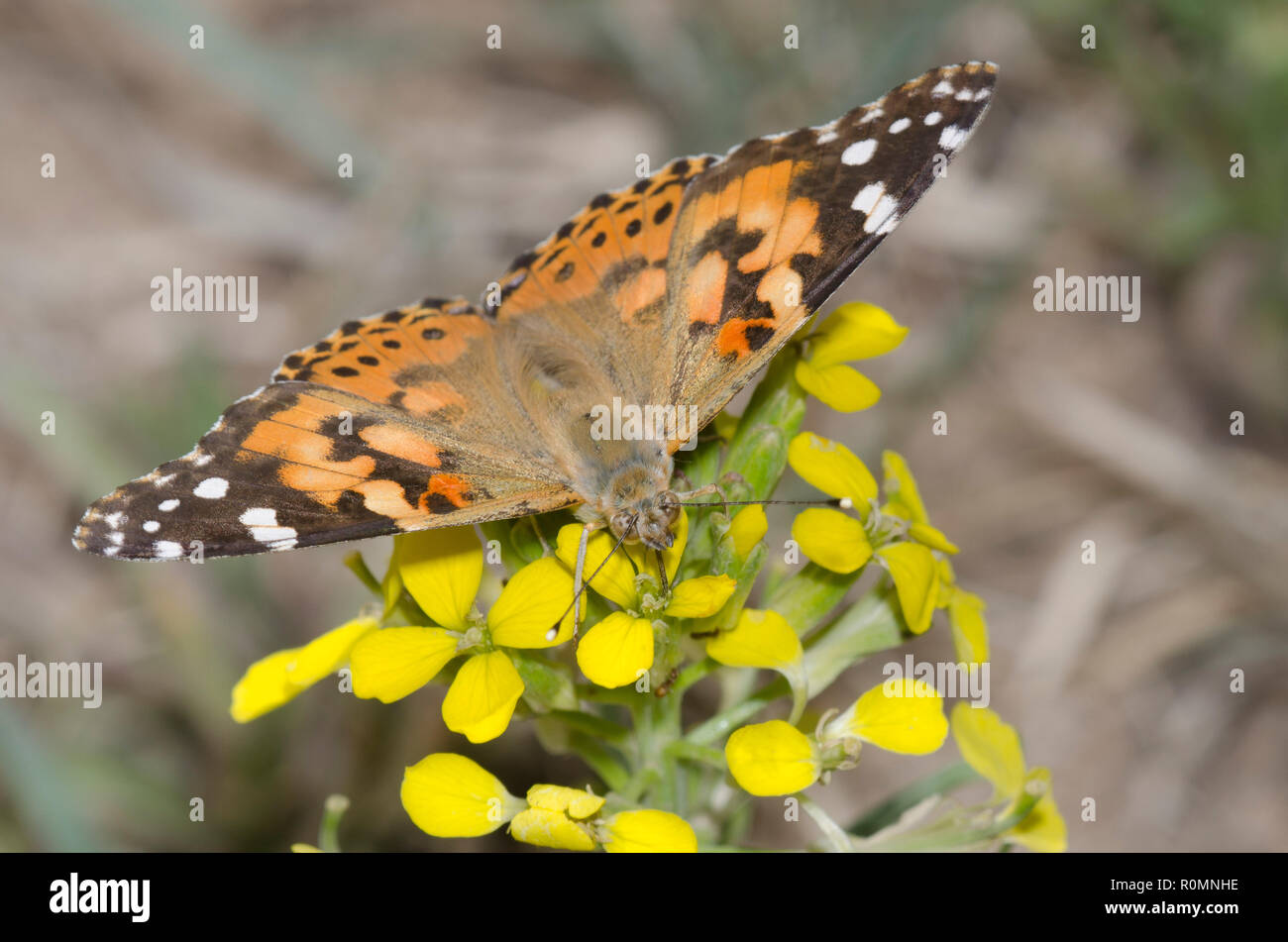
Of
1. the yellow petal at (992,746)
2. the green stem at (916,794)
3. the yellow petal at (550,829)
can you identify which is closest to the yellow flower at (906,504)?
the yellow petal at (992,746)

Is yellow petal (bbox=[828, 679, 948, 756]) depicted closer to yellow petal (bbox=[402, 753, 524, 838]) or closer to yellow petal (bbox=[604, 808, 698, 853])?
yellow petal (bbox=[604, 808, 698, 853])

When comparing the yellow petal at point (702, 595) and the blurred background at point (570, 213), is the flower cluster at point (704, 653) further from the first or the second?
the blurred background at point (570, 213)

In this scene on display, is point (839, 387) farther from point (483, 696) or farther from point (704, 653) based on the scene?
point (483, 696)

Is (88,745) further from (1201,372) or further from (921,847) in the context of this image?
(1201,372)

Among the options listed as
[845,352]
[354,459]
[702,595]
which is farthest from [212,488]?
[845,352]

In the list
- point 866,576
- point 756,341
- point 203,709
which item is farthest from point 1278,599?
point 203,709

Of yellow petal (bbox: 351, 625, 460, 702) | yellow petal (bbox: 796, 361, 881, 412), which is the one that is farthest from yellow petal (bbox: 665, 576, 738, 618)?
yellow petal (bbox: 796, 361, 881, 412)
